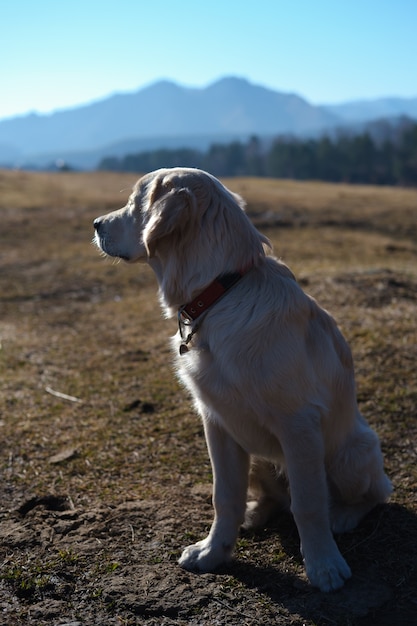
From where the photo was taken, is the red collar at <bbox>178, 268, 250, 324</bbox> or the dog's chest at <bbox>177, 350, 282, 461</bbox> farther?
the red collar at <bbox>178, 268, 250, 324</bbox>

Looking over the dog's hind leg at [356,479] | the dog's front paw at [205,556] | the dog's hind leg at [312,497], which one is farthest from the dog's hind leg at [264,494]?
the dog's hind leg at [312,497]

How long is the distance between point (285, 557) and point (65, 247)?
39.0 feet

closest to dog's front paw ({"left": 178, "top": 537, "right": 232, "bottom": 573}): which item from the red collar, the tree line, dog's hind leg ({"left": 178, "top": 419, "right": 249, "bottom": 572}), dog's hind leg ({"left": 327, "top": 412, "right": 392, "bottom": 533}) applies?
dog's hind leg ({"left": 178, "top": 419, "right": 249, "bottom": 572})

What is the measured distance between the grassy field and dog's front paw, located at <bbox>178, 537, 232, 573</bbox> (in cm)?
7

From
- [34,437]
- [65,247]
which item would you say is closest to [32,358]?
[34,437]

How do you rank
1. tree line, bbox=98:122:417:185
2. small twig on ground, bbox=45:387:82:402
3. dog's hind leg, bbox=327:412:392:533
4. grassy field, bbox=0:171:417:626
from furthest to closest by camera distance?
tree line, bbox=98:122:417:185
small twig on ground, bbox=45:387:82:402
dog's hind leg, bbox=327:412:392:533
grassy field, bbox=0:171:417:626

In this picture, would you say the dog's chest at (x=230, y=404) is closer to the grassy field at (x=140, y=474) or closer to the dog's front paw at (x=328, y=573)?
the dog's front paw at (x=328, y=573)

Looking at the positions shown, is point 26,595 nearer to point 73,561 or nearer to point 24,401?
point 73,561

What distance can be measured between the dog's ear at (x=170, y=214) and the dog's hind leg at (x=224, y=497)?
3.62ft

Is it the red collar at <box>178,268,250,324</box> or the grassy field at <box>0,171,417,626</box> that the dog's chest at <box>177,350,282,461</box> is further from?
the grassy field at <box>0,171,417,626</box>

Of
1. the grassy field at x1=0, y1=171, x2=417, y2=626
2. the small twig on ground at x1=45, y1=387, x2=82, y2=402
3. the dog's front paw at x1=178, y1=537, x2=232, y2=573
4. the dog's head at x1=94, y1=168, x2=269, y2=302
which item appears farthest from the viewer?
the small twig on ground at x1=45, y1=387, x2=82, y2=402

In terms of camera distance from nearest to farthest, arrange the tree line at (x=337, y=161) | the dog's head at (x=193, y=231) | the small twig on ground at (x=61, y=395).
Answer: the dog's head at (x=193, y=231) → the small twig on ground at (x=61, y=395) → the tree line at (x=337, y=161)

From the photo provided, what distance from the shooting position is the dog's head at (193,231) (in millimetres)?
3350

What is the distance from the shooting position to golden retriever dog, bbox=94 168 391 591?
328cm
